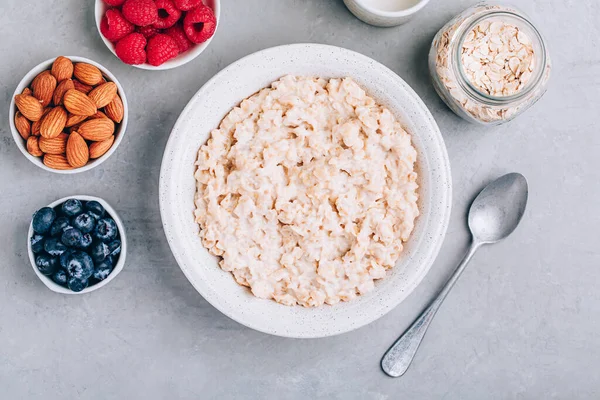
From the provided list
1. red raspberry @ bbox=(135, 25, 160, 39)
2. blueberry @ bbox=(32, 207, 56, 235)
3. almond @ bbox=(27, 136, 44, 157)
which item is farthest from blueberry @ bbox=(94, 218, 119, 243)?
red raspberry @ bbox=(135, 25, 160, 39)

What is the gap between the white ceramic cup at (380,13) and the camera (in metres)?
1.26

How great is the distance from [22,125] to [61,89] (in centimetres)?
12

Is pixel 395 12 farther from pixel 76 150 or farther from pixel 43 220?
pixel 43 220

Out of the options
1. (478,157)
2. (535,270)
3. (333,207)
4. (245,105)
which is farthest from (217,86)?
(535,270)

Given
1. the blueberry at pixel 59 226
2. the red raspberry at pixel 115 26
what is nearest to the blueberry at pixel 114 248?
the blueberry at pixel 59 226

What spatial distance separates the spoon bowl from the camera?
1.39 m

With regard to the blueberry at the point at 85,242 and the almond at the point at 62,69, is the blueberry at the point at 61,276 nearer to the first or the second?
the blueberry at the point at 85,242

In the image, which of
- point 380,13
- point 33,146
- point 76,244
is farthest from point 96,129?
point 380,13

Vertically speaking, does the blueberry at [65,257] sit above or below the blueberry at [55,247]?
below

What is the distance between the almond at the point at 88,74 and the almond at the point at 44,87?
5 centimetres

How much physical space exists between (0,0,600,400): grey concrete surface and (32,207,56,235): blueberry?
0.37ft

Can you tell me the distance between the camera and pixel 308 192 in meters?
1.24

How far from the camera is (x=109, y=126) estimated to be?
4.20 feet

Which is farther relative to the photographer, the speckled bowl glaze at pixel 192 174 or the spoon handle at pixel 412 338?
the spoon handle at pixel 412 338
